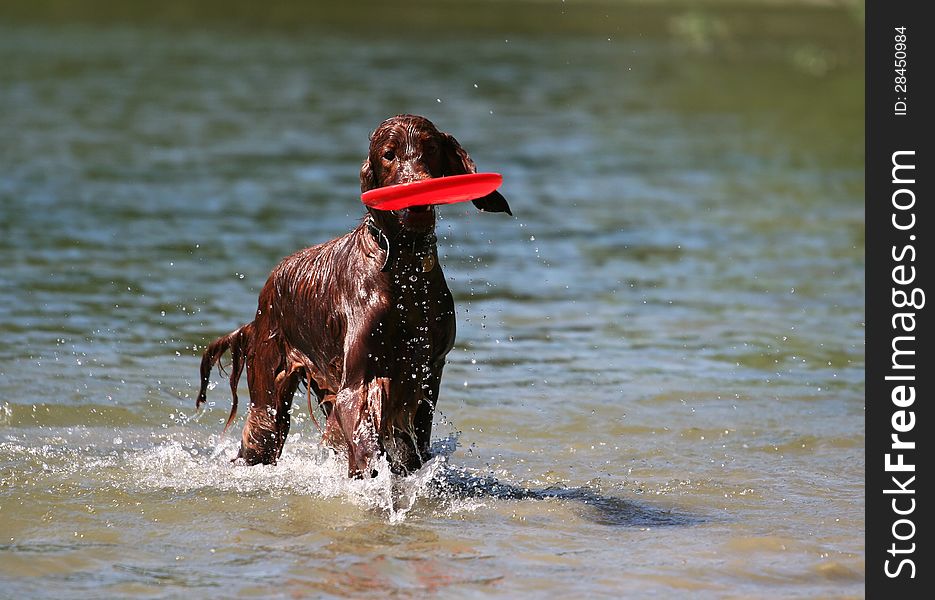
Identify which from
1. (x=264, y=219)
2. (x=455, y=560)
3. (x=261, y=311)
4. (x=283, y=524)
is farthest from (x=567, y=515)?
(x=264, y=219)

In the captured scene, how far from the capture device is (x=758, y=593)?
604cm

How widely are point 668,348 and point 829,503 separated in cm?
362

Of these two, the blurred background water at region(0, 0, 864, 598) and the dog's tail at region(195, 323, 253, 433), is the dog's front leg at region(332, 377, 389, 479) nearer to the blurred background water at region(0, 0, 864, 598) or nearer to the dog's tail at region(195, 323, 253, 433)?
the blurred background water at region(0, 0, 864, 598)


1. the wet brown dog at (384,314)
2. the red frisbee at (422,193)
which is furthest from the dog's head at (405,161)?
the red frisbee at (422,193)

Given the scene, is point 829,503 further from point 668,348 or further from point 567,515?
point 668,348

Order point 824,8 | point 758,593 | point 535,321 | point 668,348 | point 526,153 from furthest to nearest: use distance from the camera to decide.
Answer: point 824,8 → point 526,153 → point 535,321 → point 668,348 → point 758,593

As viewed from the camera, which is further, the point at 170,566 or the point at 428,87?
the point at 428,87

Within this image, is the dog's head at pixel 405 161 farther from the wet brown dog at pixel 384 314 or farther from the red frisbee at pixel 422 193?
the red frisbee at pixel 422 193

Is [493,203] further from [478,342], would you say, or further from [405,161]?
[478,342]

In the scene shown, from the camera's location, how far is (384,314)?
6.36 m

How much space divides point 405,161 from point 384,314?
70 centimetres

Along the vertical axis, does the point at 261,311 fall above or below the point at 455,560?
above

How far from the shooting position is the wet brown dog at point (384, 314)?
6.22 m
